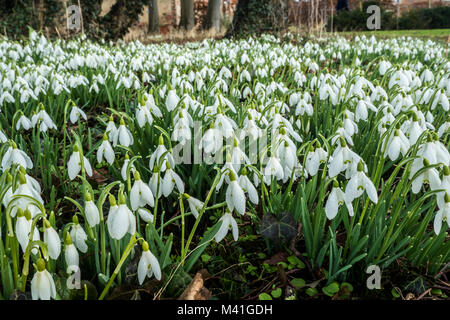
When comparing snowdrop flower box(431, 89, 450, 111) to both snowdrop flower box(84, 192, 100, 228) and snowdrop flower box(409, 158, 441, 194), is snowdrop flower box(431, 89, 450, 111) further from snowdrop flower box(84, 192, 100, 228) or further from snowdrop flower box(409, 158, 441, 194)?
snowdrop flower box(84, 192, 100, 228)

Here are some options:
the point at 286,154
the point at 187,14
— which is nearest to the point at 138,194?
the point at 286,154

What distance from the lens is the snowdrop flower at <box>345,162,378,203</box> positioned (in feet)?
4.17

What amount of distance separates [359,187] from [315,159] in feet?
0.88

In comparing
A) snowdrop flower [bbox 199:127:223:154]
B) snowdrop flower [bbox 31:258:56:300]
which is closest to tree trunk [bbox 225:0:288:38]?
snowdrop flower [bbox 199:127:223:154]

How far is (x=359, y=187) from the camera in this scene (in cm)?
129

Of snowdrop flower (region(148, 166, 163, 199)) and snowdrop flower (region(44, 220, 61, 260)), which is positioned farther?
snowdrop flower (region(148, 166, 163, 199))

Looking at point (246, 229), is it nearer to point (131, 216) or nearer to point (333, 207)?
point (333, 207)

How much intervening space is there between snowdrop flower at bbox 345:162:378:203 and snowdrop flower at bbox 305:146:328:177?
0.22 m

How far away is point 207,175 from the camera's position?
1.98 meters

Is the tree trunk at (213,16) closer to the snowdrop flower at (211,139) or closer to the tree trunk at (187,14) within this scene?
the tree trunk at (187,14)

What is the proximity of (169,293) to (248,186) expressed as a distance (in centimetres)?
44

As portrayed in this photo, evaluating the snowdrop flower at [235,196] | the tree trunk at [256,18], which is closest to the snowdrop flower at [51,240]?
the snowdrop flower at [235,196]

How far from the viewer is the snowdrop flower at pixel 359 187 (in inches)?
50.1
